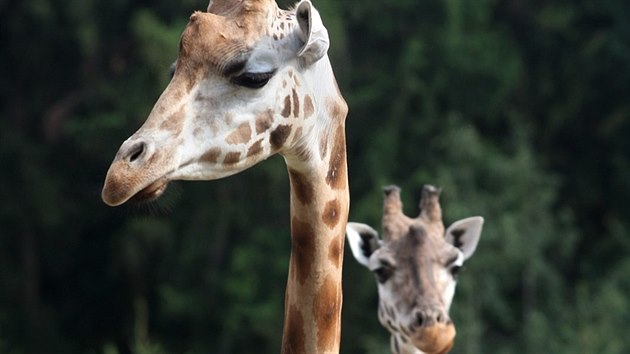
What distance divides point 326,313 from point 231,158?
730 millimetres

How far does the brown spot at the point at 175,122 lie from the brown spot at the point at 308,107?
479mm

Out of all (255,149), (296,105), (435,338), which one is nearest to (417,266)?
(435,338)

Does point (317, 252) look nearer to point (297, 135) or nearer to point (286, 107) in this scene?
point (297, 135)

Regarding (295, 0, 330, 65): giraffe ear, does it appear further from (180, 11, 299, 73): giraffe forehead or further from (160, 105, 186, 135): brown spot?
(160, 105, 186, 135): brown spot

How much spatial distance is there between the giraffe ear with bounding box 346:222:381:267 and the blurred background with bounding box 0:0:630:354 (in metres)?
12.3

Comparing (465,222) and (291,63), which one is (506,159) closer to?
(465,222)

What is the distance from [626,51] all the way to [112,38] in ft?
24.7

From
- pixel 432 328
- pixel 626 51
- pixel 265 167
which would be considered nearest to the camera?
pixel 432 328

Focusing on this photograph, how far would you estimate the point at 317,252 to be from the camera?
524 centimetres

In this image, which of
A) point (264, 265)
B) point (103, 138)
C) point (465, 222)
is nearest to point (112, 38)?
point (103, 138)

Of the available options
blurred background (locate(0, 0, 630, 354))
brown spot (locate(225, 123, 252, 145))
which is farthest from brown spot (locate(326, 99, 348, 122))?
blurred background (locate(0, 0, 630, 354))

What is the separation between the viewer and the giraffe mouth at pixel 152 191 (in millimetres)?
4531

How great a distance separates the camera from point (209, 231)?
23.3 metres

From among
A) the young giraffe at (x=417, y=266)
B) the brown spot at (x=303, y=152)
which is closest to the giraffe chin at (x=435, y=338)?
the young giraffe at (x=417, y=266)
